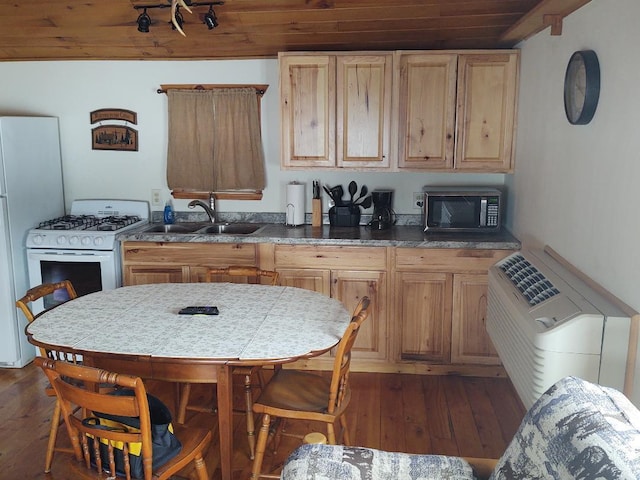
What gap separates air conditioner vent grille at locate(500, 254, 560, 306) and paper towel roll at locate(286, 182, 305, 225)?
5.07 ft

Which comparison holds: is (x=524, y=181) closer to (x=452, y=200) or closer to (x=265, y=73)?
(x=452, y=200)

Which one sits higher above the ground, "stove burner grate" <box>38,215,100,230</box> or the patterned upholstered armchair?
"stove burner grate" <box>38,215,100,230</box>

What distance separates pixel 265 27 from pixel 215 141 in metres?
0.98

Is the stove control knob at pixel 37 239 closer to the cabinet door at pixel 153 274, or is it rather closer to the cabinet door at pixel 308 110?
the cabinet door at pixel 153 274

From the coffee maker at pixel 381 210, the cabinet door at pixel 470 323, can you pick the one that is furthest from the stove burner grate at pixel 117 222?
the cabinet door at pixel 470 323

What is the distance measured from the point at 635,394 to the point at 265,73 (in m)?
3.04

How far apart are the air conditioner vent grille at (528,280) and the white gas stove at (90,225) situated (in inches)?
94.1

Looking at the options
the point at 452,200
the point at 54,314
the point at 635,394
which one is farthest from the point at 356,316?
the point at 452,200

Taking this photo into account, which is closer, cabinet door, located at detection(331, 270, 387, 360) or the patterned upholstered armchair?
the patterned upholstered armchair

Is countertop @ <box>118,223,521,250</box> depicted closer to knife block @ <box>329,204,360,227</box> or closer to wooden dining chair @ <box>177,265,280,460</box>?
knife block @ <box>329,204,360,227</box>

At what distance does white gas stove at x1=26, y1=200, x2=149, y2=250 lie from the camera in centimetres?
376


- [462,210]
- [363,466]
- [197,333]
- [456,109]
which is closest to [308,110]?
[456,109]

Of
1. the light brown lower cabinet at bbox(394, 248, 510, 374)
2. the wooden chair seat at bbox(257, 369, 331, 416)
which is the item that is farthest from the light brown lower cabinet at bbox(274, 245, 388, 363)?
the wooden chair seat at bbox(257, 369, 331, 416)

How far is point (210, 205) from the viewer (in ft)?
14.1
